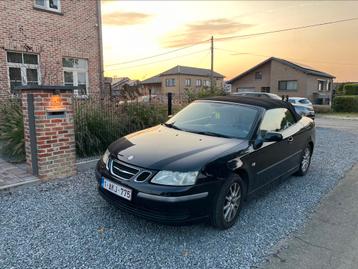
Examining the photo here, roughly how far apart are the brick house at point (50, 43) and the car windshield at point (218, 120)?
5.64m

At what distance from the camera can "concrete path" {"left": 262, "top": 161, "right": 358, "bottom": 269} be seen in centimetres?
257

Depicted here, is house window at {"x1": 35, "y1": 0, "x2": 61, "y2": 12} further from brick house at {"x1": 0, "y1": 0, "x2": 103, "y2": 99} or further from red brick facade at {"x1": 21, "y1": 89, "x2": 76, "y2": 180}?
red brick facade at {"x1": 21, "y1": 89, "x2": 76, "y2": 180}

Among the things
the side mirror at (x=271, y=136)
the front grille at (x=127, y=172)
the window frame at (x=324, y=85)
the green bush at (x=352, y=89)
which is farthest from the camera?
the window frame at (x=324, y=85)

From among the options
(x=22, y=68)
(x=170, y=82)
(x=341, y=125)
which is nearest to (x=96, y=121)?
(x=22, y=68)

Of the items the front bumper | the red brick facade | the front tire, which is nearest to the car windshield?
the front tire

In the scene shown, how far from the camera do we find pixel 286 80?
33.4 meters

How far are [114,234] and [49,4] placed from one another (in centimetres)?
1041

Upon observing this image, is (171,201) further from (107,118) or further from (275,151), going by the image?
(107,118)

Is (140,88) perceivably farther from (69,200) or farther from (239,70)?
(239,70)

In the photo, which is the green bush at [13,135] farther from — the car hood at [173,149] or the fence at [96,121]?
the car hood at [173,149]

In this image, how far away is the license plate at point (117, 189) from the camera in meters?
2.74

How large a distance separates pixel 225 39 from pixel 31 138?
2705 cm

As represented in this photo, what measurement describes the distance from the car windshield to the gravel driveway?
109cm

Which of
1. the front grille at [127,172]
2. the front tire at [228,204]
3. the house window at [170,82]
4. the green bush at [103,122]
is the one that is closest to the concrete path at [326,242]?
the front tire at [228,204]
